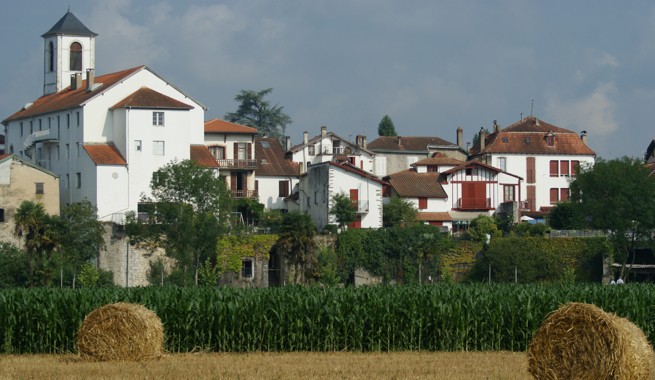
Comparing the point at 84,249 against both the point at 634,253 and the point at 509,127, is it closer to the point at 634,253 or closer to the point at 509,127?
the point at 634,253

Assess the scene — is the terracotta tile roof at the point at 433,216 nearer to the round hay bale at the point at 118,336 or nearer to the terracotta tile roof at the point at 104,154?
the terracotta tile roof at the point at 104,154

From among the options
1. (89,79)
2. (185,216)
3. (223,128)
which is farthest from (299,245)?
(89,79)

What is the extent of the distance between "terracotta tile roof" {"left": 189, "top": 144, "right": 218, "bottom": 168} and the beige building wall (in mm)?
9476

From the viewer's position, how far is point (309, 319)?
37.0 metres

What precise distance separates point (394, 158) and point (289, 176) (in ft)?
55.5

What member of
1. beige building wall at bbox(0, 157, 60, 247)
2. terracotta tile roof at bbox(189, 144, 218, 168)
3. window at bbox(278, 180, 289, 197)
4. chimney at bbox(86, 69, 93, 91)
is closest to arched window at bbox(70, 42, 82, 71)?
chimney at bbox(86, 69, 93, 91)

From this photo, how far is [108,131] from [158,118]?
144 inches

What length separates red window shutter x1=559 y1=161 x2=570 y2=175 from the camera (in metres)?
99.2

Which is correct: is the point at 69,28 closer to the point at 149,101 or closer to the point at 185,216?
the point at 149,101

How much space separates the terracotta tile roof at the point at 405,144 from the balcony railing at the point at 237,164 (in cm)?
1988

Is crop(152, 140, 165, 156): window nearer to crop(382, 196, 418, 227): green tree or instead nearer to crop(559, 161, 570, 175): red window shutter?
crop(382, 196, 418, 227): green tree

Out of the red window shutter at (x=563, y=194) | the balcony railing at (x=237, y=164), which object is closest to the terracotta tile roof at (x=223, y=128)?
the balcony railing at (x=237, y=164)

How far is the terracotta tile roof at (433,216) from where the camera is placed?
3568 inches

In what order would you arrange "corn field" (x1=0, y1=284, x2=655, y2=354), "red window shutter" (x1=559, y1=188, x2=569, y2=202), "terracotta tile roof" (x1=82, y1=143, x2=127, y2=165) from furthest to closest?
"red window shutter" (x1=559, y1=188, x2=569, y2=202) < "terracotta tile roof" (x1=82, y1=143, x2=127, y2=165) < "corn field" (x1=0, y1=284, x2=655, y2=354)
